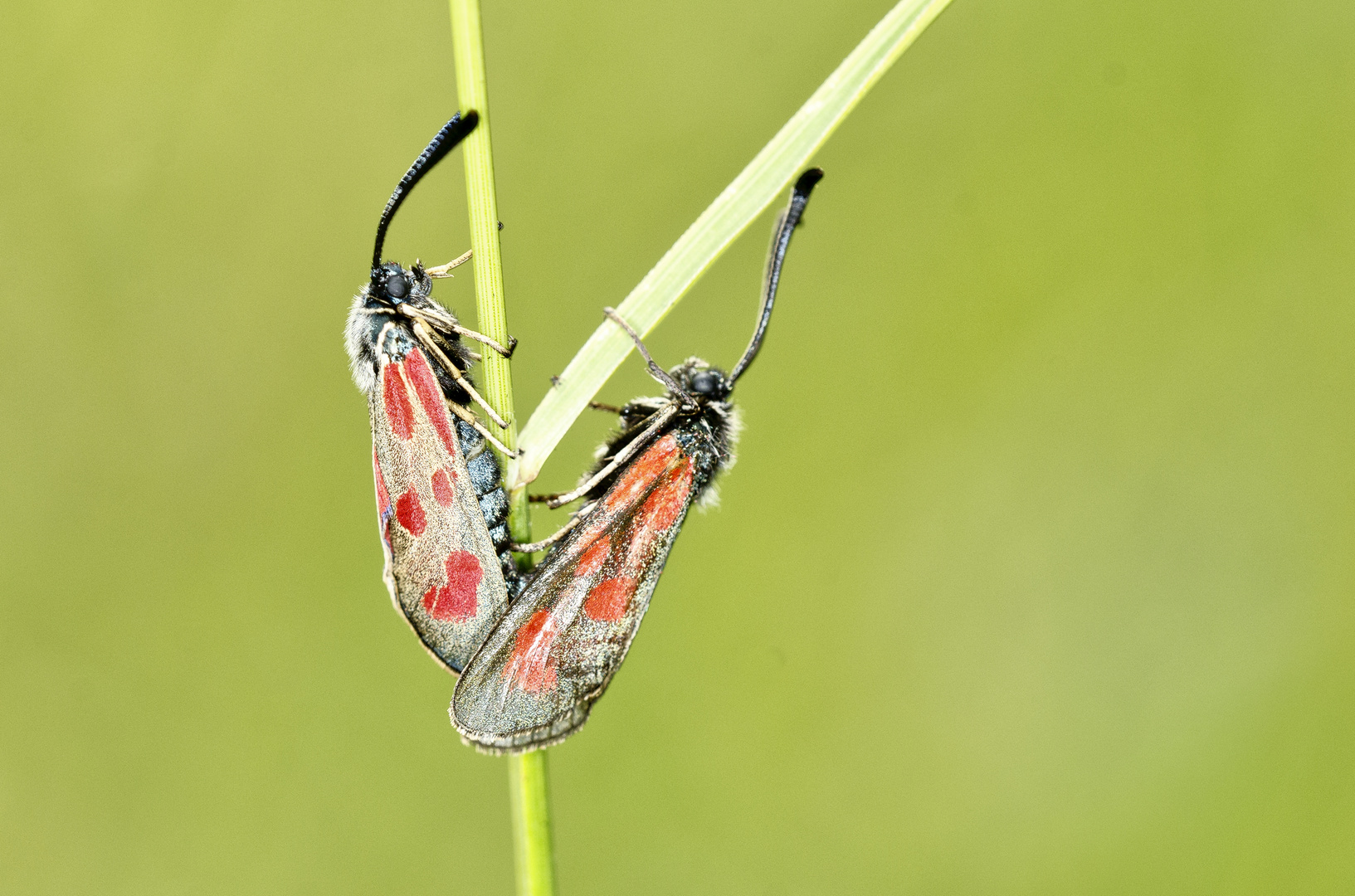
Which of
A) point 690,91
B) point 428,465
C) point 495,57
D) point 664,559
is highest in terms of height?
point 690,91

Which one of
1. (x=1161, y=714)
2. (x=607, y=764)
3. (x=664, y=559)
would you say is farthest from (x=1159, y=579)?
(x=664, y=559)

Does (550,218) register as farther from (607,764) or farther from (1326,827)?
(1326,827)

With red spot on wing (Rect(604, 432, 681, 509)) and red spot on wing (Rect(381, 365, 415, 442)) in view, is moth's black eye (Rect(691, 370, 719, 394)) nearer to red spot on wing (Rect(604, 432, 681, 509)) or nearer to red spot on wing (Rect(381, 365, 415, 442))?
red spot on wing (Rect(604, 432, 681, 509))

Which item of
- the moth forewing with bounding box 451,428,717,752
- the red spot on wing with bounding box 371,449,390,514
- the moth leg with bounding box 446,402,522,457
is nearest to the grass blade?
the moth leg with bounding box 446,402,522,457

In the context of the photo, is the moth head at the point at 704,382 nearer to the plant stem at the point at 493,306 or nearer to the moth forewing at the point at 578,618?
the moth forewing at the point at 578,618

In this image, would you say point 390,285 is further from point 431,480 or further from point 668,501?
point 668,501

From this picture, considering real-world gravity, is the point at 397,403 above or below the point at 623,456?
below

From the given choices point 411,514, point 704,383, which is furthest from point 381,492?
point 704,383
